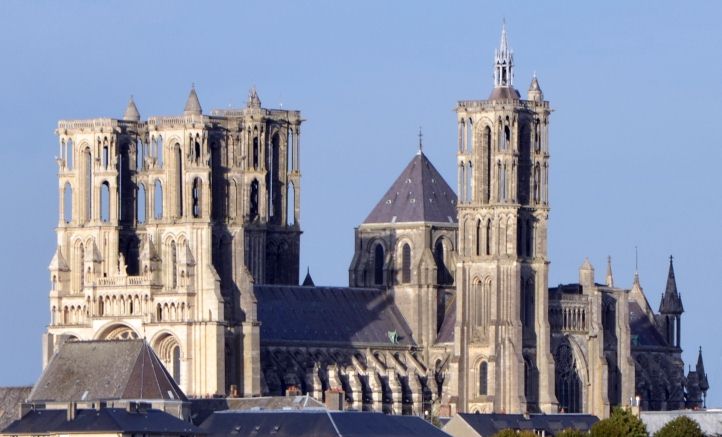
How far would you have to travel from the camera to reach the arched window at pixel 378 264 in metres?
183

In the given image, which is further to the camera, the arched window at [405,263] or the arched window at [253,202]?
the arched window at [405,263]

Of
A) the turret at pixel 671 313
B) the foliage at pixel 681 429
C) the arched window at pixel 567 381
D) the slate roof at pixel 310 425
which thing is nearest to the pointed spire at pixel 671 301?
the turret at pixel 671 313

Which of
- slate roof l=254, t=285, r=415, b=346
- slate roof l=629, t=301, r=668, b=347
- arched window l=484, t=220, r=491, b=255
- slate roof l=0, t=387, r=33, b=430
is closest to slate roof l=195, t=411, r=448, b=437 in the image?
slate roof l=0, t=387, r=33, b=430

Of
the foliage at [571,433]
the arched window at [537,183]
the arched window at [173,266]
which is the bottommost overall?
the foliage at [571,433]

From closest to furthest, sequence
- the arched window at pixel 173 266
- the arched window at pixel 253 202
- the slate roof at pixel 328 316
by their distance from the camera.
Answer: the arched window at pixel 173 266, the arched window at pixel 253 202, the slate roof at pixel 328 316

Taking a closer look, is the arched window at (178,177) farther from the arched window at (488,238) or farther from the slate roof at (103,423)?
the slate roof at (103,423)

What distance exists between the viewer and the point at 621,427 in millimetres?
160125

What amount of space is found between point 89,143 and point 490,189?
20.3 m

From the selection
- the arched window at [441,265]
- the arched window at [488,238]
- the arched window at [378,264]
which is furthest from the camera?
the arched window at [378,264]

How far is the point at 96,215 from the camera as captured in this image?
170375 millimetres

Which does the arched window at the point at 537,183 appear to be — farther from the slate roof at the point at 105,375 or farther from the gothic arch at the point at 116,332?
the slate roof at the point at 105,375

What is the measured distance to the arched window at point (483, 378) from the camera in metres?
175

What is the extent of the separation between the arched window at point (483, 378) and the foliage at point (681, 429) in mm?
12755

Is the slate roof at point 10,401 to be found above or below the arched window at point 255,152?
below
